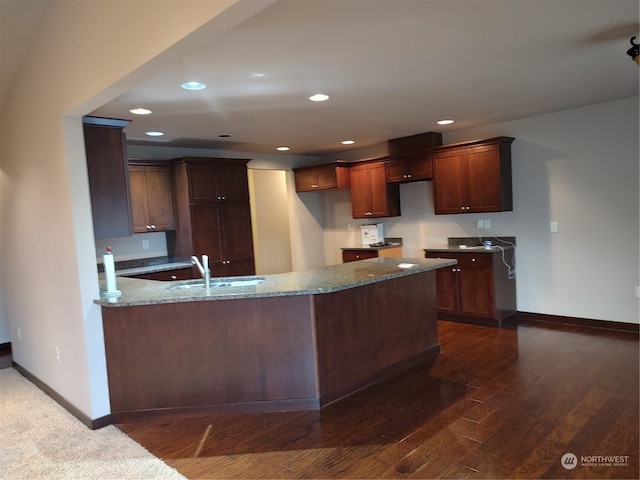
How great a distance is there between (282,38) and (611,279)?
4.10 meters

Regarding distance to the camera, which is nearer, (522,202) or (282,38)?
(282,38)

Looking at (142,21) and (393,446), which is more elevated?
(142,21)

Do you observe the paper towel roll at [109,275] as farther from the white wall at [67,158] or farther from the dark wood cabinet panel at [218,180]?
the dark wood cabinet panel at [218,180]

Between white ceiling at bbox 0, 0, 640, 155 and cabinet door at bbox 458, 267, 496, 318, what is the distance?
170cm

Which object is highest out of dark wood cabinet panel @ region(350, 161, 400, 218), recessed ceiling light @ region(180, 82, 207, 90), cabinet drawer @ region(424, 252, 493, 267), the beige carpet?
recessed ceiling light @ region(180, 82, 207, 90)

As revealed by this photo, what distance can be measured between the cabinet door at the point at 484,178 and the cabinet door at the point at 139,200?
3.76 m

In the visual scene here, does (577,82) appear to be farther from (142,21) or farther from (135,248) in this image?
(135,248)

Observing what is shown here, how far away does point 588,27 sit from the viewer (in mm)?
2486

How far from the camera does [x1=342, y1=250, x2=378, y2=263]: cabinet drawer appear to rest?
19.9ft

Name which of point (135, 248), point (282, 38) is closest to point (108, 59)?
point (282, 38)

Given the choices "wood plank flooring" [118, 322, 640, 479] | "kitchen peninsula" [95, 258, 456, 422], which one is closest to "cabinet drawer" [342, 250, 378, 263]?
"wood plank flooring" [118, 322, 640, 479]

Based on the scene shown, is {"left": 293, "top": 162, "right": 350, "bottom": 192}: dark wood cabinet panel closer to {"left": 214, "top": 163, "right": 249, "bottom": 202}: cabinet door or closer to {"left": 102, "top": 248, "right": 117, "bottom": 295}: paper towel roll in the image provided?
{"left": 214, "top": 163, "right": 249, "bottom": 202}: cabinet door

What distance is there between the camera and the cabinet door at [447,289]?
5156 mm

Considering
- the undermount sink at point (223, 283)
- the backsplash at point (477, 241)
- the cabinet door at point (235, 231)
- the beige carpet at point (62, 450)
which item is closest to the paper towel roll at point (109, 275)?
the undermount sink at point (223, 283)
